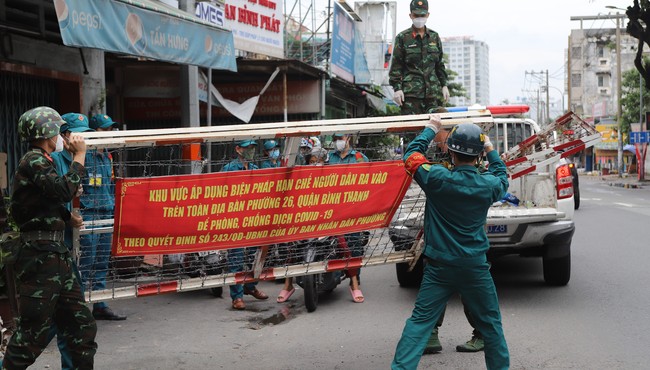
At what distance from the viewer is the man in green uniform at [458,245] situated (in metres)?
4.71

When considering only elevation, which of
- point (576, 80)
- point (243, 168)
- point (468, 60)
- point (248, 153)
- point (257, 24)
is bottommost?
point (243, 168)

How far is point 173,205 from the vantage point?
5078mm

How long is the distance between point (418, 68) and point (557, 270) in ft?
8.98

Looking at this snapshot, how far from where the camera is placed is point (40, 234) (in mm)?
4594

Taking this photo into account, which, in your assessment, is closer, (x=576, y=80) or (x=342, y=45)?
(x=342, y=45)

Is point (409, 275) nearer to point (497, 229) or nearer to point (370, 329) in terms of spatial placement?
point (497, 229)

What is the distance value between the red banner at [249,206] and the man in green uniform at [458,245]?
29.4 inches

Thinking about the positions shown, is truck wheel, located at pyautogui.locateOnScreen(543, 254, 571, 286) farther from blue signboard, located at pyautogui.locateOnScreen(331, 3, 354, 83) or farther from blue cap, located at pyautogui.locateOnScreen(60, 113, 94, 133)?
blue signboard, located at pyautogui.locateOnScreen(331, 3, 354, 83)

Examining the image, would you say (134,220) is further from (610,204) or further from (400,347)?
(610,204)

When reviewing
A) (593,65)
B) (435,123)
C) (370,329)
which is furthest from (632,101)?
(435,123)

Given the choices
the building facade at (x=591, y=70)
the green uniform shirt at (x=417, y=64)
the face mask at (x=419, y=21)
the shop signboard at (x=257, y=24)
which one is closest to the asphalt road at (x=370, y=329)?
the green uniform shirt at (x=417, y=64)

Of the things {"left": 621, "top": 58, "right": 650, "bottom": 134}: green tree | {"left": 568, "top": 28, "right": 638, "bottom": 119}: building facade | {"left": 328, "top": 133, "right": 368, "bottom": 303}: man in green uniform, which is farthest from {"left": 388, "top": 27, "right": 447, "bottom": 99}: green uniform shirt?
{"left": 568, "top": 28, "right": 638, "bottom": 119}: building facade

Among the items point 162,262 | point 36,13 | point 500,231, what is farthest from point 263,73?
point 162,262

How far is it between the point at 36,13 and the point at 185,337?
16.5ft
